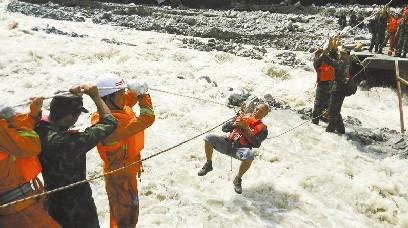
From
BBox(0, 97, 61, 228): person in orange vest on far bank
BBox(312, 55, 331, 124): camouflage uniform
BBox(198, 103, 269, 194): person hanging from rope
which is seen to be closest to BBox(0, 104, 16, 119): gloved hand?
BBox(0, 97, 61, 228): person in orange vest on far bank

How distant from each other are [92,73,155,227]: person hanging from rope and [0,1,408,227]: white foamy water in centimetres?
129

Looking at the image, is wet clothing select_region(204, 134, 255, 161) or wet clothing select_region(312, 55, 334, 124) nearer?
wet clothing select_region(204, 134, 255, 161)

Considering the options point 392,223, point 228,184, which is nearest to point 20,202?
point 228,184

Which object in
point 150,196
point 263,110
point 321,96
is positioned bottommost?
point 150,196

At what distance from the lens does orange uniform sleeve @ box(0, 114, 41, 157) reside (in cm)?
239

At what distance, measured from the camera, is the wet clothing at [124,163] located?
3.21m

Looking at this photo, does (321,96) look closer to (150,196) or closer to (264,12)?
(150,196)

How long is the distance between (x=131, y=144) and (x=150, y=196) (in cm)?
209

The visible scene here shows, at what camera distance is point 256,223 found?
4754 millimetres

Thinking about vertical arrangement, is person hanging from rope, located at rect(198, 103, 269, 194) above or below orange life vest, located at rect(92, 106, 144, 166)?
below

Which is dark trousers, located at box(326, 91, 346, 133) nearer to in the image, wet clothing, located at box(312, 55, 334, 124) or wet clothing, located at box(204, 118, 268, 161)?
wet clothing, located at box(312, 55, 334, 124)

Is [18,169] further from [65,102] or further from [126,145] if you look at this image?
[126,145]

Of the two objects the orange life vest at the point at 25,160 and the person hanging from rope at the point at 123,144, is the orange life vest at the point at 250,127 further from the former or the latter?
the orange life vest at the point at 25,160

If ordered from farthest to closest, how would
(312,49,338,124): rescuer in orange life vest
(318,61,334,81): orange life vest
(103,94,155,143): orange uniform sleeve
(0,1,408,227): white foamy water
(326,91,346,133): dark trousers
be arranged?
(318,61,334,81): orange life vest → (312,49,338,124): rescuer in orange life vest → (326,91,346,133): dark trousers → (0,1,408,227): white foamy water → (103,94,155,143): orange uniform sleeve
